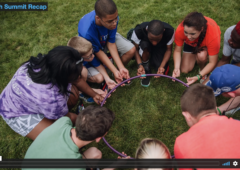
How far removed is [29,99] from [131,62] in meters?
2.83

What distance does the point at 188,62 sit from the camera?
4168mm

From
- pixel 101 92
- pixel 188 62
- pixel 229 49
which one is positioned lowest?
pixel 101 92

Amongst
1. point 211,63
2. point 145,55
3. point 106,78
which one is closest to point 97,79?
point 106,78

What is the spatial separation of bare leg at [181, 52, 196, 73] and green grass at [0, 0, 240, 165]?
0.15 metres

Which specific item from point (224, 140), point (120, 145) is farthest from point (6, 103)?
point (224, 140)

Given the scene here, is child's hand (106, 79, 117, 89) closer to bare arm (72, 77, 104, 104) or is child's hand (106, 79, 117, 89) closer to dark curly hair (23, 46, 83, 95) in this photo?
bare arm (72, 77, 104, 104)

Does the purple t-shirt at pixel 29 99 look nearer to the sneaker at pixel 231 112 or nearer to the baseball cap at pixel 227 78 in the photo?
the baseball cap at pixel 227 78

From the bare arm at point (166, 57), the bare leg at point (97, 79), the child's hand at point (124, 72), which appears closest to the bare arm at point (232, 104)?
the bare arm at point (166, 57)

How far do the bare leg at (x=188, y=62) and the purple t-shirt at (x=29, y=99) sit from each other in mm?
2917

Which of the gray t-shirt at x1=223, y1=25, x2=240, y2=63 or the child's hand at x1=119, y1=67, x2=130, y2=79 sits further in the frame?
the child's hand at x1=119, y1=67, x2=130, y2=79

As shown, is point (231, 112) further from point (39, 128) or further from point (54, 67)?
point (39, 128)

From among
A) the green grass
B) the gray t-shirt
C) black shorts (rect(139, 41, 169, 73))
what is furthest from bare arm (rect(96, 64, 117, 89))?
the gray t-shirt

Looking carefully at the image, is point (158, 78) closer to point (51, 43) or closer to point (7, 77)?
point (51, 43)

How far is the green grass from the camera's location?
11.5 feet
